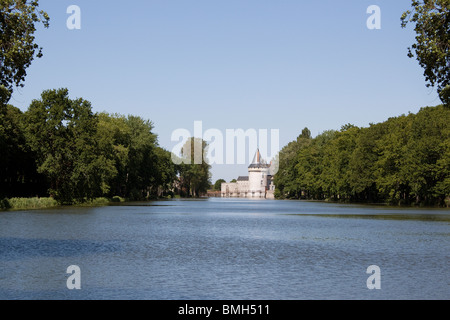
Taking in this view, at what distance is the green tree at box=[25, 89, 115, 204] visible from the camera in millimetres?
79312

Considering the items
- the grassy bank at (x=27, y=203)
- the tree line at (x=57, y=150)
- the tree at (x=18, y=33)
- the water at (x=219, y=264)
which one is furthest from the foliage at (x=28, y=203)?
the tree at (x=18, y=33)

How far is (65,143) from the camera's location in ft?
265

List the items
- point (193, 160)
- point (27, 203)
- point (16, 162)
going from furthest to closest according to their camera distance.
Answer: point (193, 160), point (16, 162), point (27, 203)

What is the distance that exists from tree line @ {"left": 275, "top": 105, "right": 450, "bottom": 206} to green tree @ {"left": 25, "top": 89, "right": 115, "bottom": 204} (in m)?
45.9

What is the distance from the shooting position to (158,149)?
493 ft

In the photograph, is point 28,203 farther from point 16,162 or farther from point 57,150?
point 16,162

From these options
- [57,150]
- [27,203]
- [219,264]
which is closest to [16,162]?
[57,150]

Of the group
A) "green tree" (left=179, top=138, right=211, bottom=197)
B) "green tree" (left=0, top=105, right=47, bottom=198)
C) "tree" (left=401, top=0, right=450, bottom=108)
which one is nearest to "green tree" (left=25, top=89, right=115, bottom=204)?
"green tree" (left=0, top=105, right=47, bottom=198)

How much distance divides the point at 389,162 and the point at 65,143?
173ft

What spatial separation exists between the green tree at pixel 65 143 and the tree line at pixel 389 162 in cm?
4594

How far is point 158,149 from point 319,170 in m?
42.6

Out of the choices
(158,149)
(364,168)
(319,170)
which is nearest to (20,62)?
(364,168)
